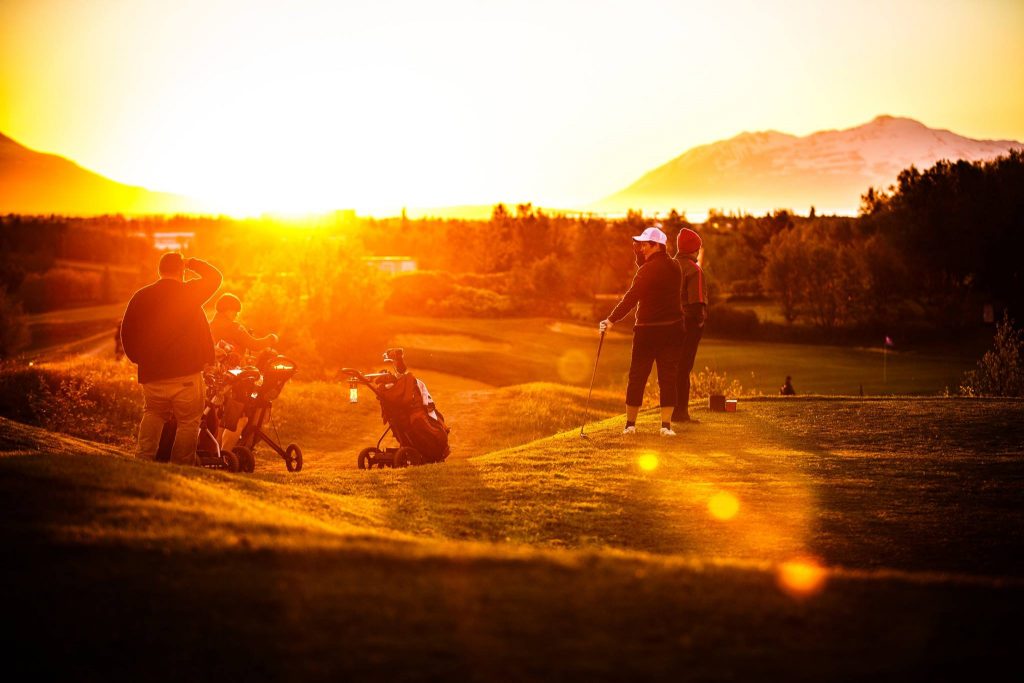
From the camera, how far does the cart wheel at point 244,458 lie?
1244cm

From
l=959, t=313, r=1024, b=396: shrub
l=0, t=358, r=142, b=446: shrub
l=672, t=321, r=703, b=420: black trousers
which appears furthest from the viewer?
l=959, t=313, r=1024, b=396: shrub

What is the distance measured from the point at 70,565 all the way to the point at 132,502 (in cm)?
115

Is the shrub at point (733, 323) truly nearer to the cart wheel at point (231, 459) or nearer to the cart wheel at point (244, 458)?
the cart wheel at point (244, 458)

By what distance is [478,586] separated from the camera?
474 centimetres

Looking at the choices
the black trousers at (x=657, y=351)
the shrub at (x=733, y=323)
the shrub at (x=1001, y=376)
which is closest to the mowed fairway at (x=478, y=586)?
the black trousers at (x=657, y=351)

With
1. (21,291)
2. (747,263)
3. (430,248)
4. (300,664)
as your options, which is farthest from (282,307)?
(430,248)

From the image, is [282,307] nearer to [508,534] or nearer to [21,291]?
[508,534]

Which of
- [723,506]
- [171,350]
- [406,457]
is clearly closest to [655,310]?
[406,457]

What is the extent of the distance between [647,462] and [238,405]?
555cm

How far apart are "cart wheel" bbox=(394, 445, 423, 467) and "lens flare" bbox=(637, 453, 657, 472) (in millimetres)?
3380

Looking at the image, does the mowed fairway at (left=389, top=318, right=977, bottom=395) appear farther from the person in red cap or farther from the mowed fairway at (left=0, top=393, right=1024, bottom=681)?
the mowed fairway at (left=0, top=393, right=1024, bottom=681)

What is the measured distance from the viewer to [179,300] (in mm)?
9688

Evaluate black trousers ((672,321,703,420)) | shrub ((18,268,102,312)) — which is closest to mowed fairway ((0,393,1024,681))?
black trousers ((672,321,703,420))

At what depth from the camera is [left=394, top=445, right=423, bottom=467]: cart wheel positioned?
41.7 ft
